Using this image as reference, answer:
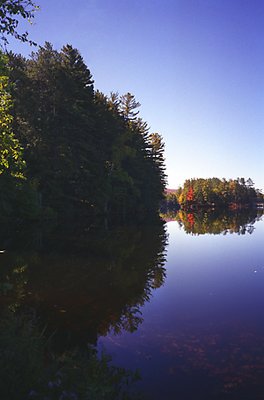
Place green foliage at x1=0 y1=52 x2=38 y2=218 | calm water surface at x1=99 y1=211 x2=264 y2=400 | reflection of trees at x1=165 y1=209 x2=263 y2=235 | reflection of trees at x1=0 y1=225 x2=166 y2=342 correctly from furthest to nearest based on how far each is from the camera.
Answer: reflection of trees at x1=165 y1=209 x2=263 y2=235 → green foliage at x1=0 y1=52 x2=38 y2=218 → reflection of trees at x1=0 y1=225 x2=166 y2=342 → calm water surface at x1=99 y1=211 x2=264 y2=400

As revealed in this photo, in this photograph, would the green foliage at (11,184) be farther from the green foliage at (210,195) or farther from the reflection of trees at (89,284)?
the green foliage at (210,195)

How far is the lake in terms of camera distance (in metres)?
5.83

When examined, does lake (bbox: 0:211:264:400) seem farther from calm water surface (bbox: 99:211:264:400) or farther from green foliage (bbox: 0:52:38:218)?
green foliage (bbox: 0:52:38:218)

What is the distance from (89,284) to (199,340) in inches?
201

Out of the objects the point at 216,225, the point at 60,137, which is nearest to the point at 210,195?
the point at 216,225

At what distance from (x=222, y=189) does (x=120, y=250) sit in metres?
156

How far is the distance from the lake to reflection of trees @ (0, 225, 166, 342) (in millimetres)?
30

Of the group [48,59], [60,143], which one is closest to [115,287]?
[60,143]

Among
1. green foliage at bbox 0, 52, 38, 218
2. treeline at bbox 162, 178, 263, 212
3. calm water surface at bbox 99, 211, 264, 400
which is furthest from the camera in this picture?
treeline at bbox 162, 178, 263, 212

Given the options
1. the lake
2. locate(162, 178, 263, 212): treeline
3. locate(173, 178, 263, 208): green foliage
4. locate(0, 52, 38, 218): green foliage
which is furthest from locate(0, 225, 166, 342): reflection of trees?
locate(173, 178, 263, 208): green foliage

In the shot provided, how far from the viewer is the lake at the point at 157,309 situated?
583cm

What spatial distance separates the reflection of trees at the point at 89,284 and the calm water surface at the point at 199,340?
21.4 inches

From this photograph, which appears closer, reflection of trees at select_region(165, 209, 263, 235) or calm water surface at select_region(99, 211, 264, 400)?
calm water surface at select_region(99, 211, 264, 400)

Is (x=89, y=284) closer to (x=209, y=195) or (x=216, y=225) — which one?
(x=216, y=225)
